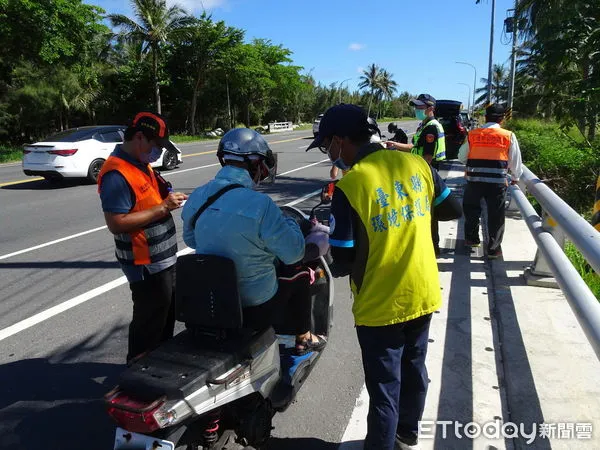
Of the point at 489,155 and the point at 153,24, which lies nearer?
the point at 489,155

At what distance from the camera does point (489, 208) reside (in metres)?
6.02

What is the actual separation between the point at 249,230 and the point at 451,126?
46.3 ft

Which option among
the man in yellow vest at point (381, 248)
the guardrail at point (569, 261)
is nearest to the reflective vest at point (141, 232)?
the man in yellow vest at point (381, 248)

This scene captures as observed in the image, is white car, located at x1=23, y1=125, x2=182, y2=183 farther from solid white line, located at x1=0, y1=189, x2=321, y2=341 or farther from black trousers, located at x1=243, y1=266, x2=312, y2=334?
black trousers, located at x1=243, y1=266, x2=312, y2=334

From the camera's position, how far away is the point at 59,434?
2984 millimetres

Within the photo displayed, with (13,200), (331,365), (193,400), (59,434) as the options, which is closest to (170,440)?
(193,400)

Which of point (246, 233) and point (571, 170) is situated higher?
point (246, 233)

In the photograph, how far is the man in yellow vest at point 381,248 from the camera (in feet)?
7.63

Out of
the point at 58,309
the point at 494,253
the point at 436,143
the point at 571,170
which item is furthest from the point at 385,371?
the point at 571,170

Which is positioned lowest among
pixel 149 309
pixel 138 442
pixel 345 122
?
pixel 138 442

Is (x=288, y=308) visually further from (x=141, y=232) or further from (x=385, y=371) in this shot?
(x=141, y=232)

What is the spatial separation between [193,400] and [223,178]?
110 centimetres

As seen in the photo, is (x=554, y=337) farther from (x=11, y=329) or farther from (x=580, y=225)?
(x=11, y=329)

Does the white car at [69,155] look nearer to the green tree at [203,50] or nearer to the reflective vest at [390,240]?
the reflective vest at [390,240]
